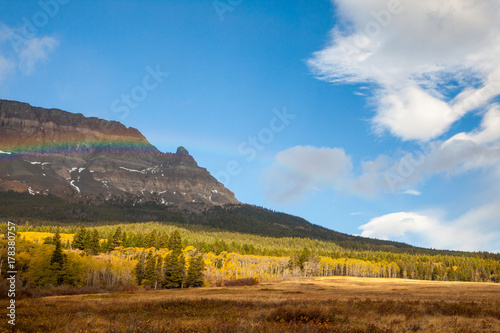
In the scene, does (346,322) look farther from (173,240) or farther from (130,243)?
(130,243)

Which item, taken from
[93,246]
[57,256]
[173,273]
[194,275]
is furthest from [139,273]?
[93,246]

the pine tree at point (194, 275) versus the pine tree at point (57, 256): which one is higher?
the pine tree at point (57, 256)

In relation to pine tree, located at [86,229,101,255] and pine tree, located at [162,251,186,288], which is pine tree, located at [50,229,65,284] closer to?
pine tree, located at [162,251,186,288]

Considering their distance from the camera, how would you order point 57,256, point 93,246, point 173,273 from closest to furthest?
point 57,256, point 173,273, point 93,246

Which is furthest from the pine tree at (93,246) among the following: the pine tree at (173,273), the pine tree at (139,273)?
the pine tree at (173,273)

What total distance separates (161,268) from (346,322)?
78.4m

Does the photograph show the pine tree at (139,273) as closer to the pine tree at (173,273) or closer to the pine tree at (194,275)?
the pine tree at (173,273)

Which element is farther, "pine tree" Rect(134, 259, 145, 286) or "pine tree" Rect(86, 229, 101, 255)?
"pine tree" Rect(86, 229, 101, 255)

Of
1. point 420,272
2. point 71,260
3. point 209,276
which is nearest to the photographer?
point 71,260

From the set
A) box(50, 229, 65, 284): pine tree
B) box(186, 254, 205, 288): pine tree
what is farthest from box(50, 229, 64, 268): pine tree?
box(186, 254, 205, 288): pine tree

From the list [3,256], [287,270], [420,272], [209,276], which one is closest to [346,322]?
[3,256]

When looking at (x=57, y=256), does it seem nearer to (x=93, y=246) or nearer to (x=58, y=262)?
(x=58, y=262)

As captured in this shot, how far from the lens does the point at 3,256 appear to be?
2416 inches

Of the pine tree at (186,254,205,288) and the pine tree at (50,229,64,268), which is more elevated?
the pine tree at (50,229,64,268)
